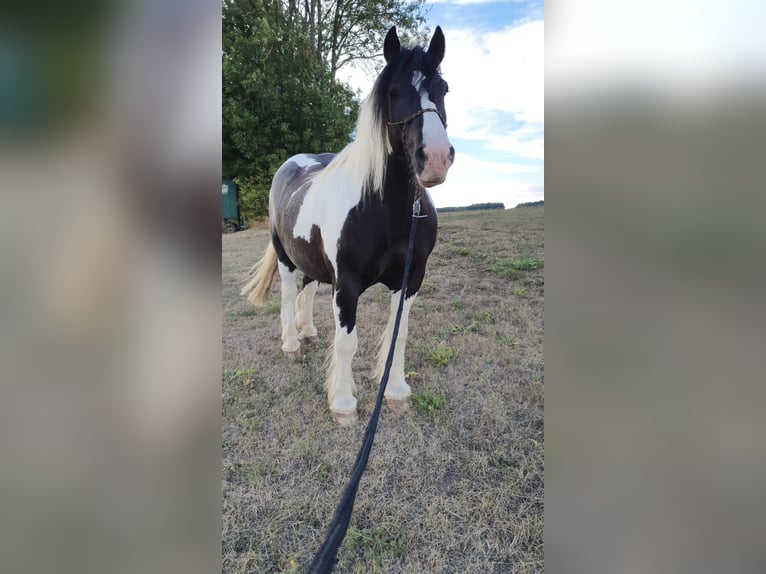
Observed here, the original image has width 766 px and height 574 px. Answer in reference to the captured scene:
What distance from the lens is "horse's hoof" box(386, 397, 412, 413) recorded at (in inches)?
76.9

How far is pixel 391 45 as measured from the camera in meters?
1.49

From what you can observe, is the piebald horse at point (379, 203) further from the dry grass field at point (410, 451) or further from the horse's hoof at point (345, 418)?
the dry grass field at point (410, 451)

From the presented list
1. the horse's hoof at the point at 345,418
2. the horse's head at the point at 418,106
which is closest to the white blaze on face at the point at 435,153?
the horse's head at the point at 418,106

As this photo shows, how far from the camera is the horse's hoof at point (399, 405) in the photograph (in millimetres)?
1953

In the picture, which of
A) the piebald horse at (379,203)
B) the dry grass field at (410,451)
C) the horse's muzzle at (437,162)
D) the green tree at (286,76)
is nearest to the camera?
the dry grass field at (410,451)

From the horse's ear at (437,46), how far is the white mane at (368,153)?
31 cm

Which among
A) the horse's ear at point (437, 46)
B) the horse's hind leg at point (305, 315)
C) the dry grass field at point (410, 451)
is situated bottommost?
the dry grass field at point (410, 451)

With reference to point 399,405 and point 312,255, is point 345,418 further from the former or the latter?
point 312,255

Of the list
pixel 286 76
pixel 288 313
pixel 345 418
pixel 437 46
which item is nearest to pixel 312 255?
pixel 288 313

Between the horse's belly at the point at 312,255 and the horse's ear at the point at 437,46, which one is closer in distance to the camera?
the horse's ear at the point at 437,46

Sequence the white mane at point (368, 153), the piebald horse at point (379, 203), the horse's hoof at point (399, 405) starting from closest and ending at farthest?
the piebald horse at point (379, 203) < the white mane at point (368, 153) < the horse's hoof at point (399, 405)
